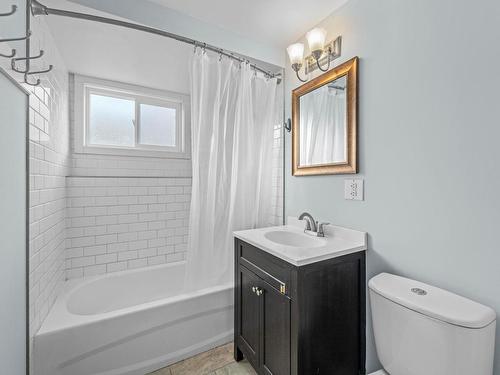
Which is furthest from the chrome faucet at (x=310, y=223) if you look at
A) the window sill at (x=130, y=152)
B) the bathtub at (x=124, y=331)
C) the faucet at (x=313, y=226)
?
the window sill at (x=130, y=152)

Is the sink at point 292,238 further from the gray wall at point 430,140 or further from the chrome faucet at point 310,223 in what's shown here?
the gray wall at point 430,140

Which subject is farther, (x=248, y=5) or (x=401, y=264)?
(x=248, y=5)

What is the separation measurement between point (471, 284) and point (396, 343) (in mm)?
380

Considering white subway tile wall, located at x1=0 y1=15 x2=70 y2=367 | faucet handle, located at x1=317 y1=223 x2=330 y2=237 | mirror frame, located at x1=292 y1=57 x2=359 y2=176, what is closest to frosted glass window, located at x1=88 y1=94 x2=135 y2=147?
white subway tile wall, located at x1=0 y1=15 x2=70 y2=367

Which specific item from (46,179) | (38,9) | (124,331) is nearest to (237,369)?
(124,331)

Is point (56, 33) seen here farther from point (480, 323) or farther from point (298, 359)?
point (480, 323)

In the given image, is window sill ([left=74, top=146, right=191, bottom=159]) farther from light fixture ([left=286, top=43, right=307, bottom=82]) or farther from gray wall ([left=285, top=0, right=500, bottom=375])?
gray wall ([left=285, top=0, right=500, bottom=375])

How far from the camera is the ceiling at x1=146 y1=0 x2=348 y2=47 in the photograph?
1458mm

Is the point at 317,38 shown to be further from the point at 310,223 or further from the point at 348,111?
the point at 310,223

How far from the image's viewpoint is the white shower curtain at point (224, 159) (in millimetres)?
1654

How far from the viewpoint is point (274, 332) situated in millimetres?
1224

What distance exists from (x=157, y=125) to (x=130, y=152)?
16.0 inches

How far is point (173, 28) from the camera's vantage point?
1.54 m

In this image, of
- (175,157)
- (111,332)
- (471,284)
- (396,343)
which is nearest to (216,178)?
(175,157)
